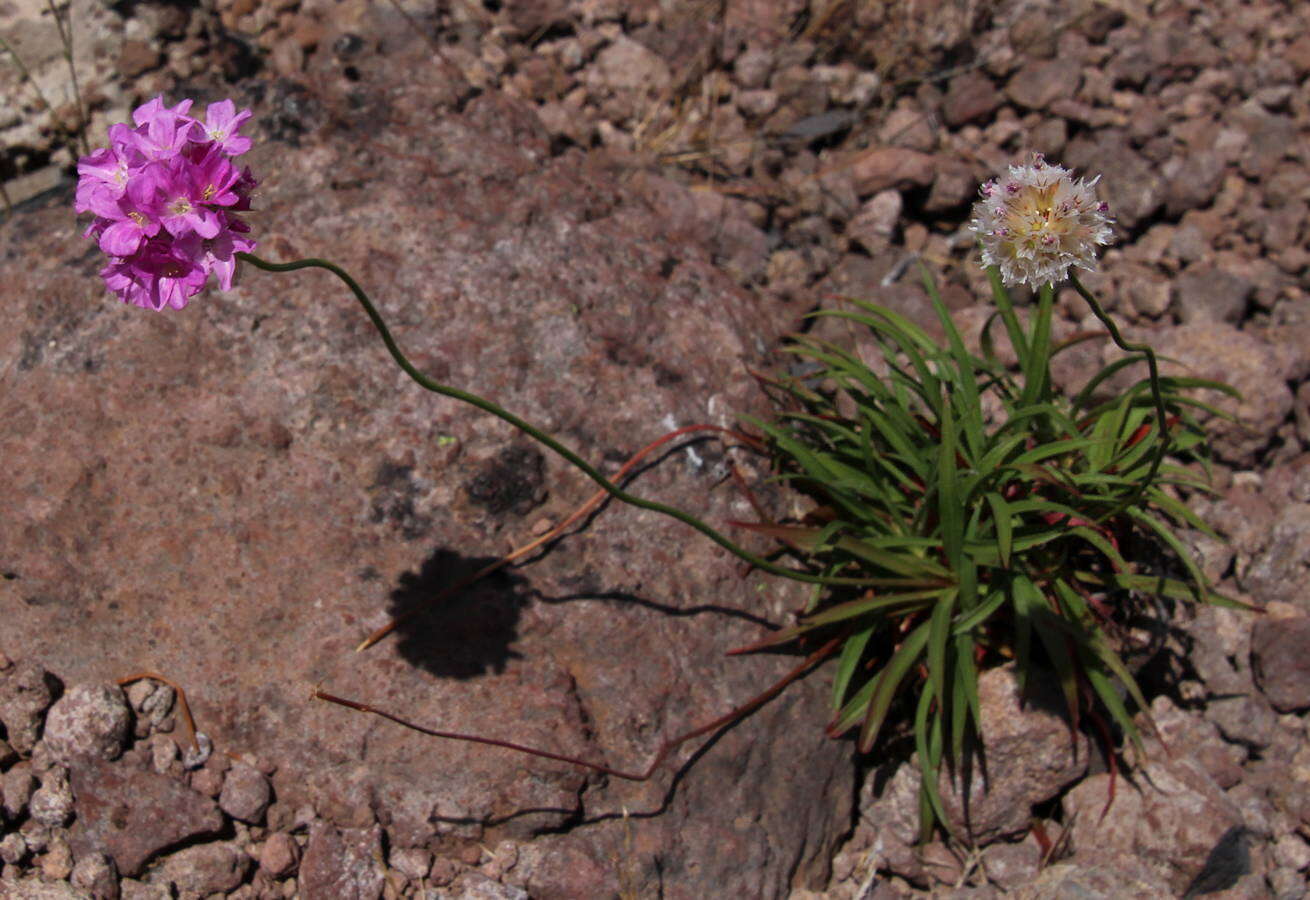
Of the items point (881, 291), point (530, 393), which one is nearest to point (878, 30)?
point (881, 291)

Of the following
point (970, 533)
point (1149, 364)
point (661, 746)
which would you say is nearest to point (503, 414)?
point (661, 746)

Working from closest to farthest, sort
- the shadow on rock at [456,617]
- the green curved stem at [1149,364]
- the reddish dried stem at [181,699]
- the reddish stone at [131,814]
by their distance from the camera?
the green curved stem at [1149,364] < the reddish stone at [131,814] < the reddish dried stem at [181,699] < the shadow on rock at [456,617]

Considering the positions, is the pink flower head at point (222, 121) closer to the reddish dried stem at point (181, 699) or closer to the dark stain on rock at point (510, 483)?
the dark stain on rock at point (510, 483)

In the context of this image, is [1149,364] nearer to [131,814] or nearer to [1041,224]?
[1041,224]

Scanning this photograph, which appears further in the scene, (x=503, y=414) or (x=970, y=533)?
(x=970, y=533)

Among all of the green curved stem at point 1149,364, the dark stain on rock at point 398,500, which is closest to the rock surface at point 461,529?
the dark stain on rock at point 398,500

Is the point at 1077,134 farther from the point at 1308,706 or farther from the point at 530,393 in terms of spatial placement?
the point at 530,393

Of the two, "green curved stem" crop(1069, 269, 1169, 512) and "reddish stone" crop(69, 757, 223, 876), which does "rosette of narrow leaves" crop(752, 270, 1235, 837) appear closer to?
"green curved stem" crop(1069, 269, 1169, 512)
